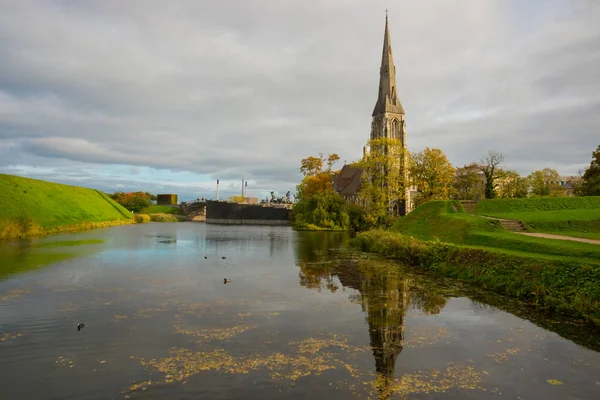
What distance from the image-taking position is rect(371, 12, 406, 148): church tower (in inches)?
4560

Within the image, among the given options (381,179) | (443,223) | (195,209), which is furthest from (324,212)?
(195,209)

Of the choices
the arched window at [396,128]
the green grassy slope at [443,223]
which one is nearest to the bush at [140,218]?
the green grassy slope at [443,223]

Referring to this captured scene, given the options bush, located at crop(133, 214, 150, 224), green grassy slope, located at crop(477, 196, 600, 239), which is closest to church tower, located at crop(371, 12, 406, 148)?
bush, located at crop(133, 214, 150, 224)

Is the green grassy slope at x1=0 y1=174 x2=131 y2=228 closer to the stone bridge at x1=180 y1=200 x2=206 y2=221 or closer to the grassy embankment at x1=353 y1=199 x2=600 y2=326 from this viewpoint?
the grassy embankment at x1=353 y1=199 x2=600 y2=326

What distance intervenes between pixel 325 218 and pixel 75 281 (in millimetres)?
55817

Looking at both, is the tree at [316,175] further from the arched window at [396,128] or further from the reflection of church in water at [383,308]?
the reflection of church in water at [383,308]

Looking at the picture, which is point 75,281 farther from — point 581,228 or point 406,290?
point 581,228

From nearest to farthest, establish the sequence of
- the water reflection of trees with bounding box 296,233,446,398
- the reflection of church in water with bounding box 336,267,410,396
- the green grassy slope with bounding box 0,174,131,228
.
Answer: the reflection of church in water with bounding box 336,267,410,396, the water reflection of trees with bounding box 296,233,446,398, the green grassy slope with bounding box 0,174,131,228

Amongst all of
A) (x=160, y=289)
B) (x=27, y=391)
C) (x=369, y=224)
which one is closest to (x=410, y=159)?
(x=369, y=224)

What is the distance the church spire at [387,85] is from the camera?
384 ft

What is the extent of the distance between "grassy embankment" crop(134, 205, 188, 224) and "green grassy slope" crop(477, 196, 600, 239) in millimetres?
86870

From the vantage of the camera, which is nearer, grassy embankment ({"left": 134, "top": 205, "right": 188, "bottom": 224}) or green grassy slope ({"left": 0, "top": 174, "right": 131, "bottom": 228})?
green grassy slope ({"left": 0, "top": 174, "right": 131, "bottom": 228})

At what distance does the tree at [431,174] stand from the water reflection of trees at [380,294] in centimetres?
4168

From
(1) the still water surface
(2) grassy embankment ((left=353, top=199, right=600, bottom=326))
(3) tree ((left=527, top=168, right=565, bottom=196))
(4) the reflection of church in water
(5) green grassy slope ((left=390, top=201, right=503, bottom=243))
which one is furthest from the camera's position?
(3) tree ((left=527, top=168, right=565, bottom=196))
